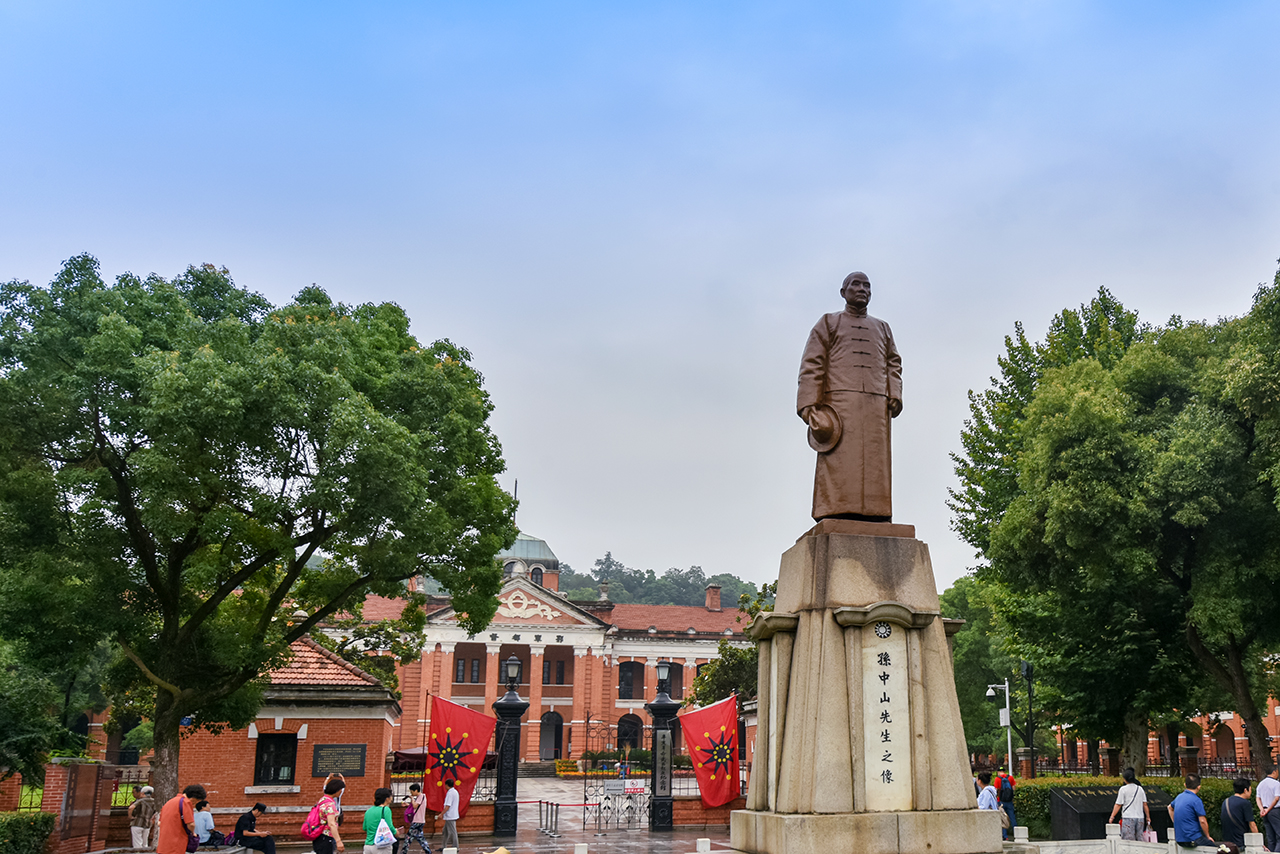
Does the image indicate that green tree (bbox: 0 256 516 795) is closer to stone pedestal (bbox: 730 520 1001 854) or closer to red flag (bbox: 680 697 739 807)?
red flag (bbox: 680 697 739 807)

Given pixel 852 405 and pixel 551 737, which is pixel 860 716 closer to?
pixel 852 405

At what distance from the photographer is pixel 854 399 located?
9000mm

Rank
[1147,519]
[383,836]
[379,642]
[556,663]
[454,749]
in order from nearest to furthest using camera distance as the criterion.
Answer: [383,836] < [1147,519] < [454,749] < [379,642] < [556,663]

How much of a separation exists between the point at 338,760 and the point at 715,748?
742 cm

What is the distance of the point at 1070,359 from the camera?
944 inches

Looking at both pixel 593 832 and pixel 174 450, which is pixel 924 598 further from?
pixel 593 832

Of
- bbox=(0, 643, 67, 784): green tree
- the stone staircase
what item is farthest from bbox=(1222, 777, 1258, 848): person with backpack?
the stone staircase

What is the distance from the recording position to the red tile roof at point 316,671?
65.8 feet

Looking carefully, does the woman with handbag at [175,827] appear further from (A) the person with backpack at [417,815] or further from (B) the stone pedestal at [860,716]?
(B) the stone pedestal at [860,716]

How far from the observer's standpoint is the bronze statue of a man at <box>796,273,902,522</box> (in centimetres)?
880

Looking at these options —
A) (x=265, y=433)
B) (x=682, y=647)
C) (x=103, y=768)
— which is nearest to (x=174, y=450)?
(x=265, y=433)

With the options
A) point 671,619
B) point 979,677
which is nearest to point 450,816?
point 979,677

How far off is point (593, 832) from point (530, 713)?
33.5 m

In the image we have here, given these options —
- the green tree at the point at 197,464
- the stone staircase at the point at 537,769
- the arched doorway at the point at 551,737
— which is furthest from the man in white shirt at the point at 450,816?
the arched doorway at the point at 551,737
